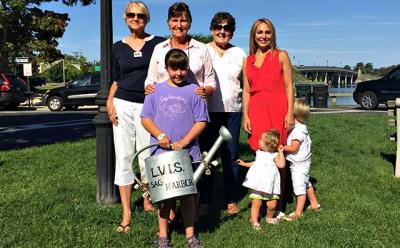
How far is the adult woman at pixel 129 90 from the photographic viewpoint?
4.19m

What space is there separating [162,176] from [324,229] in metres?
1.63

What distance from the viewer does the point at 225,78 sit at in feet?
15.1

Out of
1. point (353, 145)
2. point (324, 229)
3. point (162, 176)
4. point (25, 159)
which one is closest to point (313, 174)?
point (324, 229)

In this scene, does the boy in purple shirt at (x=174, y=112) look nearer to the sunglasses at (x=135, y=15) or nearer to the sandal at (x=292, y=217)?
the sunglasses at (x=135, y=15)

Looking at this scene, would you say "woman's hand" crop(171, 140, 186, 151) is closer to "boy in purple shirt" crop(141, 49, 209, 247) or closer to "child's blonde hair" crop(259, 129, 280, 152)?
"boy in purple shirt" crop(141, 49, 209, 247)

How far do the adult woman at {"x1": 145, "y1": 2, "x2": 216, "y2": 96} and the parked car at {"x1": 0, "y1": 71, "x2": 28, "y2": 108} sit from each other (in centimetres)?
1905

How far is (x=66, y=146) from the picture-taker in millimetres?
8523

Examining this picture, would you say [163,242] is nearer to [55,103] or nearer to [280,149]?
[280,149]

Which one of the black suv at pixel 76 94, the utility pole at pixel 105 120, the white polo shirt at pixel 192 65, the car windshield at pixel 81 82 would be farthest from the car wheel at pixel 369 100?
the white polo shirt at pixel 192 65

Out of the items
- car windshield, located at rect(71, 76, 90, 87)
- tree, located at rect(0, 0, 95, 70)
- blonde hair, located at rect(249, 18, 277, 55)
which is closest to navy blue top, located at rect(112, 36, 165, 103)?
blonde hair, located at rect(249, 18, 277, 55)

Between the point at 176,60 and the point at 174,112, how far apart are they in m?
0.40

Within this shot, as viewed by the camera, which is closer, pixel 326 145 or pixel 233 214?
pixel 233 214

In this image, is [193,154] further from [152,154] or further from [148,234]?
[148,234]

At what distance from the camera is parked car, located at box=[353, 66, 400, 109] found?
1941 cm
